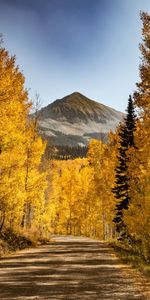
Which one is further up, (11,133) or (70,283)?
(11,133)

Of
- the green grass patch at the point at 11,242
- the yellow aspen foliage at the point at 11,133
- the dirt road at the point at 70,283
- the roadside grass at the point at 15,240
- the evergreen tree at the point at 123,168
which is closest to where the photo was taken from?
the dirt road at the point at 70,283

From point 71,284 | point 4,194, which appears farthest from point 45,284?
point 4,194

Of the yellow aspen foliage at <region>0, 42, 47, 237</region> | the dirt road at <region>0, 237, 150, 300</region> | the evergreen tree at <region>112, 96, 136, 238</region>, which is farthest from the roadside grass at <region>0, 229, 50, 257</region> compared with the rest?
the dirt road at <region>0, 237, 150, 300</region>

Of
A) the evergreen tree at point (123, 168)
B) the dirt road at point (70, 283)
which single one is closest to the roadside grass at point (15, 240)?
the evergreen tree at point (123, 168)

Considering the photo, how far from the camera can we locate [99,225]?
70375 millimetres

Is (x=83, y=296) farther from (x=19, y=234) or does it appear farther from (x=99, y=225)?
(x=99, y=225)

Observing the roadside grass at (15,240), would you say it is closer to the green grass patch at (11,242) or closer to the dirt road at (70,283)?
the green grass patch at (11,242)

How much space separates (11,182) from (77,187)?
53487 millimetres

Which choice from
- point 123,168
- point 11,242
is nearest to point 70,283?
point 11,242

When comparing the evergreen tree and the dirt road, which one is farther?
the evergreen tree

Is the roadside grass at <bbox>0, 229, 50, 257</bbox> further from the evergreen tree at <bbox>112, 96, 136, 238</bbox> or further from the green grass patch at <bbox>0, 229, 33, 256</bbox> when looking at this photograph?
the evergreen tree at <bbox>112, 96, 136, 238</bbox>

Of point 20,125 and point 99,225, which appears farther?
point 99,225

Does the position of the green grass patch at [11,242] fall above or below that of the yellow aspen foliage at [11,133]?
below

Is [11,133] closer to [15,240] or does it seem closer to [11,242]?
[11,242]
